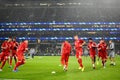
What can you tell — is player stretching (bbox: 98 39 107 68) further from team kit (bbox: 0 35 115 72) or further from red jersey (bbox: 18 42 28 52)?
red jersey (bbox: 18 42 28 52)

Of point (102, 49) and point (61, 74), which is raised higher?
point (102, 49)

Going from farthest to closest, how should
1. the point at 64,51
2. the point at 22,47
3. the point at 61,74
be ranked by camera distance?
the point at 64,51
the point at 22,47
the point at 61,74

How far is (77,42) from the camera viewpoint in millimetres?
23125

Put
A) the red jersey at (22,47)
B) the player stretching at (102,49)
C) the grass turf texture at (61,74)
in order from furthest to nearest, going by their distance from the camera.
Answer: the player stretching at (102,49) < the red jersey at (22,47) < the grass turf texture at (61,74)

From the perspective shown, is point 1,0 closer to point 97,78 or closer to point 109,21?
point 109,21

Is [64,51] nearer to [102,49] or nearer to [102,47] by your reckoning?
[102,47]

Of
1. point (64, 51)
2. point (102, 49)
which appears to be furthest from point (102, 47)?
point (64, 51)

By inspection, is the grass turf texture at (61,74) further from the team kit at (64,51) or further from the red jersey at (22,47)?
the red jersey at (22,47)

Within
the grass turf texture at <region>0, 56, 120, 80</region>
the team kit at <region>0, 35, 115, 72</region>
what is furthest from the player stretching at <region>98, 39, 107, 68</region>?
the grass turf texture at <region>0, 56, 120, 80</region>

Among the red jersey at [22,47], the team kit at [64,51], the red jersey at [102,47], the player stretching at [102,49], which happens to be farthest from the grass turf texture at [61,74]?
the red jersey at [102,47]

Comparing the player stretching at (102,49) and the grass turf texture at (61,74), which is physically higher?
the player stretching at (102,49)

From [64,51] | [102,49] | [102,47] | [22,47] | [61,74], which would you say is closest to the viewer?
[61,74]

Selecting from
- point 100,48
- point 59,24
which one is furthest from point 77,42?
point 59,24

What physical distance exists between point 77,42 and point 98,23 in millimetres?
77009
